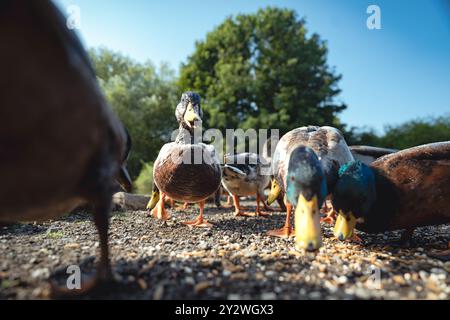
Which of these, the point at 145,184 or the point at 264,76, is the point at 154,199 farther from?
the point at 264,76

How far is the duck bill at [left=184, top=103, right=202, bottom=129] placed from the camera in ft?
12.8

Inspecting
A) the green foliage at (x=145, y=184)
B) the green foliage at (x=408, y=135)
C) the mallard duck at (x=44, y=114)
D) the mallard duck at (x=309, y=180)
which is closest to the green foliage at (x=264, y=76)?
the green foliage at (x=408, y=135)

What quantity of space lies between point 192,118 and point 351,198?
7.44 feet

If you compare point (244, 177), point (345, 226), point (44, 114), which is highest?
point (44, 114)

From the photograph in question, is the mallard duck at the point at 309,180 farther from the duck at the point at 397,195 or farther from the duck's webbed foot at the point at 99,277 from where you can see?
the duck's webbed foot at the point at 99,277

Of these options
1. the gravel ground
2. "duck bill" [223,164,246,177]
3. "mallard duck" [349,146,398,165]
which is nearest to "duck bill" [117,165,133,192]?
the gravel ground

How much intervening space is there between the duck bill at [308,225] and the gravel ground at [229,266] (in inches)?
9.8

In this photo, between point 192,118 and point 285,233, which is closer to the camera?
point 285,233

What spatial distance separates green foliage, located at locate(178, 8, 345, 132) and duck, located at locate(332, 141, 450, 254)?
11.4 metres

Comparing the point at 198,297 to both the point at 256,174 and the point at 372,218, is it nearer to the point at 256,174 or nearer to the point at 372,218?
the point at 372,218

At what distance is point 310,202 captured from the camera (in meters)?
2.07

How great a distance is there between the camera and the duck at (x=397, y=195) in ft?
8.11

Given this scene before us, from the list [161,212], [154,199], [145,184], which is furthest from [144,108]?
[161,212]

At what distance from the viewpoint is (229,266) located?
2.11m
